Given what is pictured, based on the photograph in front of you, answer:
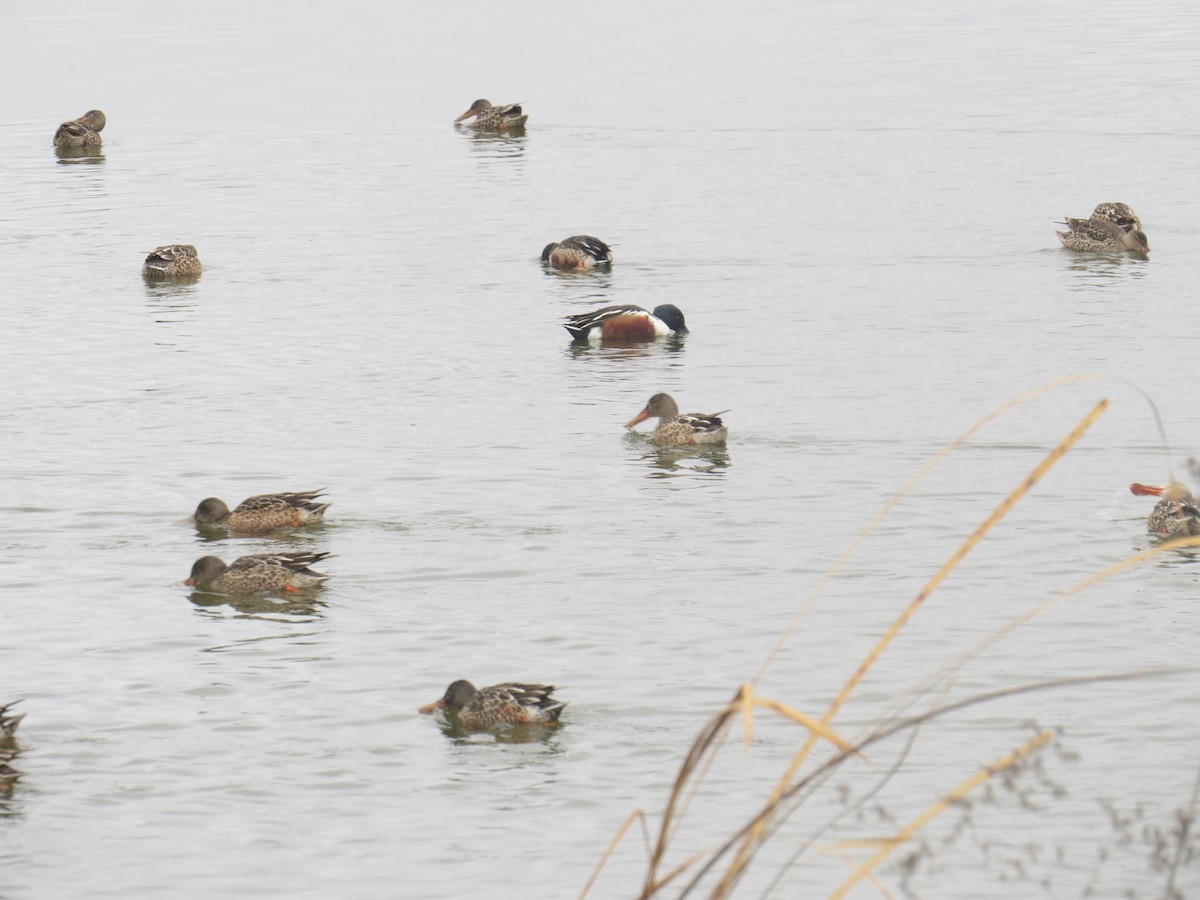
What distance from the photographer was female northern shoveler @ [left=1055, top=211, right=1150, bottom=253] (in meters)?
23.1

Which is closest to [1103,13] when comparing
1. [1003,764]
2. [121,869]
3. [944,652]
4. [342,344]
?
[342,344]

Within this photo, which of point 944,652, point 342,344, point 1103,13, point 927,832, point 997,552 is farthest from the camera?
point 1103,13

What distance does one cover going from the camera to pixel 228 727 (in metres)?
10.6

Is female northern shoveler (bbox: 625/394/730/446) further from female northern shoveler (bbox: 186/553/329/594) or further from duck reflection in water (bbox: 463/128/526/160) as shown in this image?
duck reflection in water (bbox: 463/128/526/160)

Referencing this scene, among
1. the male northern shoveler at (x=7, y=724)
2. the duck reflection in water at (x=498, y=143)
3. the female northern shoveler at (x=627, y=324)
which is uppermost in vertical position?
the duck reflection in water at (x=498, y=143)

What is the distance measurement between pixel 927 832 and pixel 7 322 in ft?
52.1

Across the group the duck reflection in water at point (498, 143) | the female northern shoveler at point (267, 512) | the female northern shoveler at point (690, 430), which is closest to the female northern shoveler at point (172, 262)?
the female northern shoveler at point (690, 430)

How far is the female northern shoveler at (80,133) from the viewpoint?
112 feet

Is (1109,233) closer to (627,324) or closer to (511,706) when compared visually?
(627,324)

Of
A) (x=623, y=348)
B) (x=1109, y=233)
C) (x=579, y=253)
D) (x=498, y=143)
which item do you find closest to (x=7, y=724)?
(x=623, y=348)

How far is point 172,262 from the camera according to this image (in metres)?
24.0

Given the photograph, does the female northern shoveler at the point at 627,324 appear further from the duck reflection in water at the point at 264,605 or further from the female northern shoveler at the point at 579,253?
the duck reflection in water at the point at 264,605

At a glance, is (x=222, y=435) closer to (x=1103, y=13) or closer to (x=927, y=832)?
(x=927, y=832)

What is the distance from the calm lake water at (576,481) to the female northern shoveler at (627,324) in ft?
1.16
